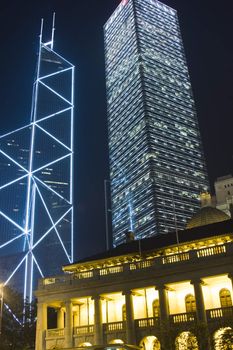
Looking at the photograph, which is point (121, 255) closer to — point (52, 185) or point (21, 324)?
point (21, 324)

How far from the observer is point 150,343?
4762cm

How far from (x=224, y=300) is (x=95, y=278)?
13462mm

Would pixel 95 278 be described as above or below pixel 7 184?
below

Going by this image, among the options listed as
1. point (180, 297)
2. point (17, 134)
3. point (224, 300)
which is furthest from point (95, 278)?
point (17, 134)

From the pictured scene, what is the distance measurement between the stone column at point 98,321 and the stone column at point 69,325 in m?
2.76

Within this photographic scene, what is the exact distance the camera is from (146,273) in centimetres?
4956

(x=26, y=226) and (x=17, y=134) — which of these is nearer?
(x=26, y=226)

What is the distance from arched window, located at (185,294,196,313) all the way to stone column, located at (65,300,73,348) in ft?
39.8

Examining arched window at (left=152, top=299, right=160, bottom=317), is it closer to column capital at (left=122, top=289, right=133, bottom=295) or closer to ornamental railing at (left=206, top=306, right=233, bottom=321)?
column capital at (left=122, top=289, right=133, bottom=295)

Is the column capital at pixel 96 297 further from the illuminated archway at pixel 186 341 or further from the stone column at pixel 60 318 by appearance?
the illuminated archway at pixel 186 341

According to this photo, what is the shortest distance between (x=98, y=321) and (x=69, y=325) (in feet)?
10.6

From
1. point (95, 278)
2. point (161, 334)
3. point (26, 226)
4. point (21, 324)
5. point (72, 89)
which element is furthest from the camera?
point (72, 89)

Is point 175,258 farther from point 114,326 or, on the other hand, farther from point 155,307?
point 114,326

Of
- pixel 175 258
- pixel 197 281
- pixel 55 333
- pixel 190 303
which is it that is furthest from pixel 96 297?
pixel 197 281
